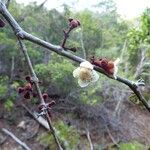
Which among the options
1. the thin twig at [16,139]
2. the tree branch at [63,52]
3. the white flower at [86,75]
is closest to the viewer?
the tree branch at [63,52]

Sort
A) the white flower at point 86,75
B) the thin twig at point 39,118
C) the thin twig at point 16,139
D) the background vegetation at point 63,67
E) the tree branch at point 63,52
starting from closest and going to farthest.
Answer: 1. the tree branch at point 63,52
2. the white flower at point 86,75
3. the thin twig at point 16,139
4. the background vegetation at point 63,67
5. the thin twig at point 39,118

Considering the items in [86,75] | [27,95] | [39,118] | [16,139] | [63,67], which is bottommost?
[16,139]

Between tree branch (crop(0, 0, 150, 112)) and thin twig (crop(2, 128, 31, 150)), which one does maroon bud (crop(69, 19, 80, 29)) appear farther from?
thin twig (crop(2, 128, 31, 150))

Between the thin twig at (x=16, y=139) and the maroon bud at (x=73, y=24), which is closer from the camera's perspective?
the maroon bud at (x=73, y=24)

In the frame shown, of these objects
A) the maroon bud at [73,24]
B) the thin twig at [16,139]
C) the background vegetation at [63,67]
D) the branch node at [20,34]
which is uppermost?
the maroon bud at [73,24]

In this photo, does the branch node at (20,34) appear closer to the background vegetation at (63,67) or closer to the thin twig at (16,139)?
the background vegetation at (63,67)

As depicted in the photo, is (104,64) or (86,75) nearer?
(104,64)

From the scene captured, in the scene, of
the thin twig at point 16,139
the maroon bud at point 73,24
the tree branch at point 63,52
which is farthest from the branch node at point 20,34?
the thin twig at point 16,139

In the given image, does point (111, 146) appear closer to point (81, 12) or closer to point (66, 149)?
point (66, 149)

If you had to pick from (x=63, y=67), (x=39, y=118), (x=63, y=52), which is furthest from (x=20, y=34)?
(x=39, y=118)

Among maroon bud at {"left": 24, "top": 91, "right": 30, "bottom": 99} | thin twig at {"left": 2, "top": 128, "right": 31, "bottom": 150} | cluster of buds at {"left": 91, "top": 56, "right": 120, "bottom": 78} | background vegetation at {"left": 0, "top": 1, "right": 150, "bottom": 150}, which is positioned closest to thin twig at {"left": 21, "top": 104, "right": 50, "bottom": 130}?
background vegetation at {"left": 0, "top": 1, "right": 150, "bottom": 150}

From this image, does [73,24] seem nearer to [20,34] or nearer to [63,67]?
A: [20,34]
